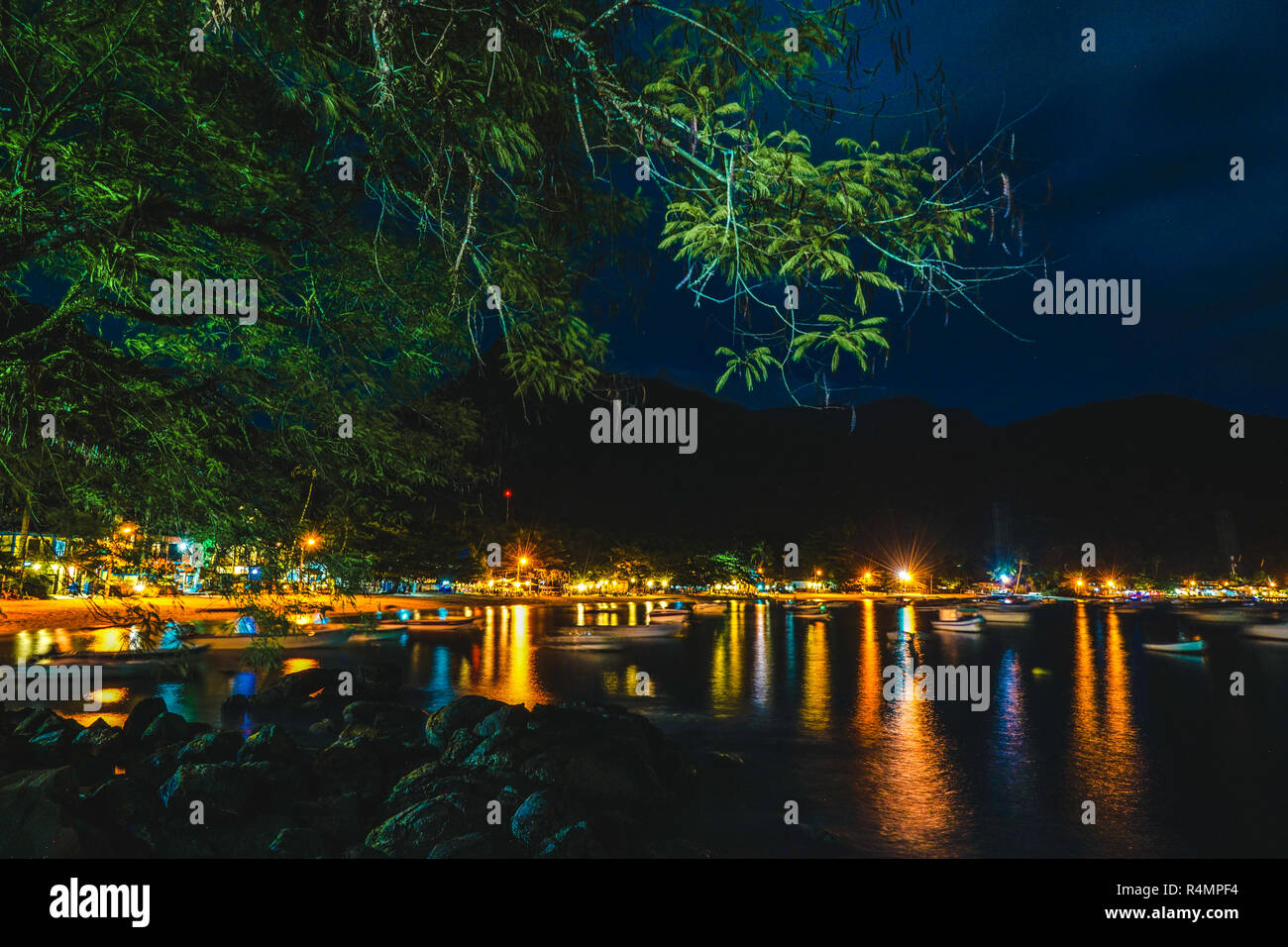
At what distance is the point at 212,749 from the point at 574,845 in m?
8.03

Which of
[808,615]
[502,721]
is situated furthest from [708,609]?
[502,721]

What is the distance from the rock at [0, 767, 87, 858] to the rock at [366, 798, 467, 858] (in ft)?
10.9

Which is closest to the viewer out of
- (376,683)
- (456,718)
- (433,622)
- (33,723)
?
(33,723)

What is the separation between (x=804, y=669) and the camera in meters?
33.0

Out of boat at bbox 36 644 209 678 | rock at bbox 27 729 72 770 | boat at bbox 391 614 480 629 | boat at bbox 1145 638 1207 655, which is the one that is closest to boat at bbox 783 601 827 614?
boat at bbox 1145 638 1207 655

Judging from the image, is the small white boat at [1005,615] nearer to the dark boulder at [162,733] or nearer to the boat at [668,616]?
the boat at [668,616]

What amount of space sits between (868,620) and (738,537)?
5942cm

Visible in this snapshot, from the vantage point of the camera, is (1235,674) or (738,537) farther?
(738,537)

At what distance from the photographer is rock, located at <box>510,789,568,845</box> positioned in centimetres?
953

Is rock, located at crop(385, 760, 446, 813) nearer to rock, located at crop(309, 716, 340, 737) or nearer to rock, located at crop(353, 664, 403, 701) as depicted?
rock, located at crop(309, 716, 340, 737)

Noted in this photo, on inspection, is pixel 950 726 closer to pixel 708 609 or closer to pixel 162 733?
pixel 162 733

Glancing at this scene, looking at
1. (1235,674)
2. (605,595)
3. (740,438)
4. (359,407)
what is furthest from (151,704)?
(740,438)

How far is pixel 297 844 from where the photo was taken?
888cm
